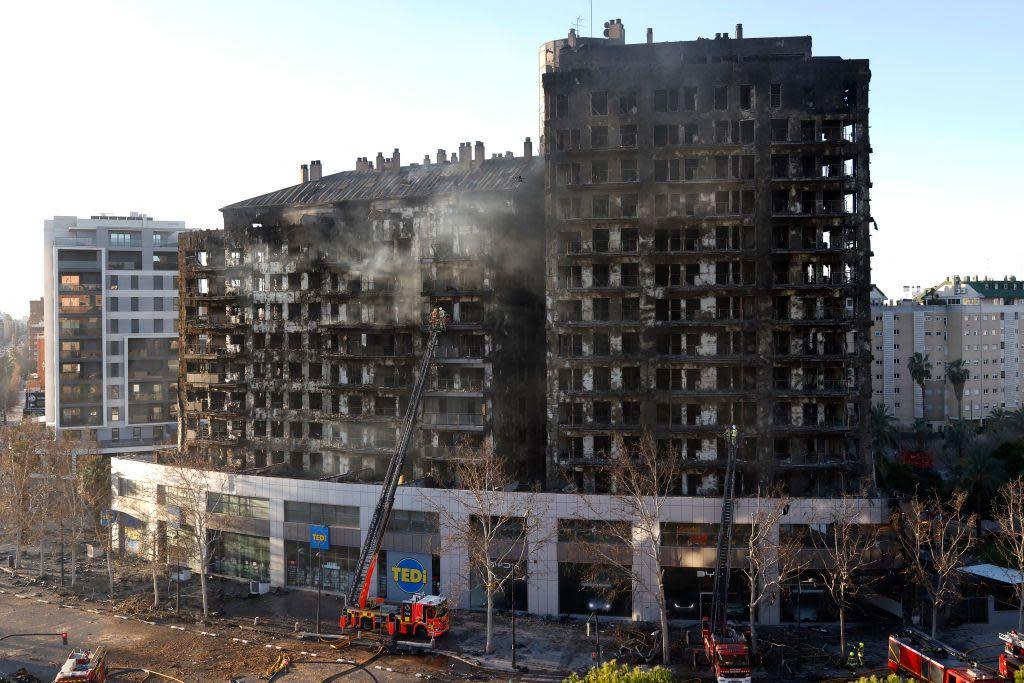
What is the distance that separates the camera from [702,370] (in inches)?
2606

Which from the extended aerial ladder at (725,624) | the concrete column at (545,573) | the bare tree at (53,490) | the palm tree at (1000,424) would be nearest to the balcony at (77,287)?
the bare tree at (53,490)

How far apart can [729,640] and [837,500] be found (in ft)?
51.9

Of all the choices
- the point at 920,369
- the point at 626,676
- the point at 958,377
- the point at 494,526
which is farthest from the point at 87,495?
the point at 958,377

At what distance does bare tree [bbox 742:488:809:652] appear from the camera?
5362 cm

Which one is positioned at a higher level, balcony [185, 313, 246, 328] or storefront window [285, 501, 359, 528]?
balcony [185, 313, 246, 328]

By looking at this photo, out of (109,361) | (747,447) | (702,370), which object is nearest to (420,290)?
(702,370)

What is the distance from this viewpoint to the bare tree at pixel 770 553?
53625 millimetres

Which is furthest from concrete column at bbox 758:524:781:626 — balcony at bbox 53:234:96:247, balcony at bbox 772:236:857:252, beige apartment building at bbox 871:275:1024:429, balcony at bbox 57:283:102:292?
balcony at bbox 53:234:96:247

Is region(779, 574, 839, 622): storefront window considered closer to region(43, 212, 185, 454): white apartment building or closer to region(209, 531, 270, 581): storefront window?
region(209, 531, 270, 581): storefront window

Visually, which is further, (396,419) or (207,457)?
(207,457)

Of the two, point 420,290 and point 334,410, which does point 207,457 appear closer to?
point 334,410

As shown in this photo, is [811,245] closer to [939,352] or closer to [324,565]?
[324,565]

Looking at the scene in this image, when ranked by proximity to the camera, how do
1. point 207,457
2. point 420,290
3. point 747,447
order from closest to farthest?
point 747,447
point 420,290
point 207,457

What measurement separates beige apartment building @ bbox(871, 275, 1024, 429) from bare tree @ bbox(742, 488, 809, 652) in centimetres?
9693
